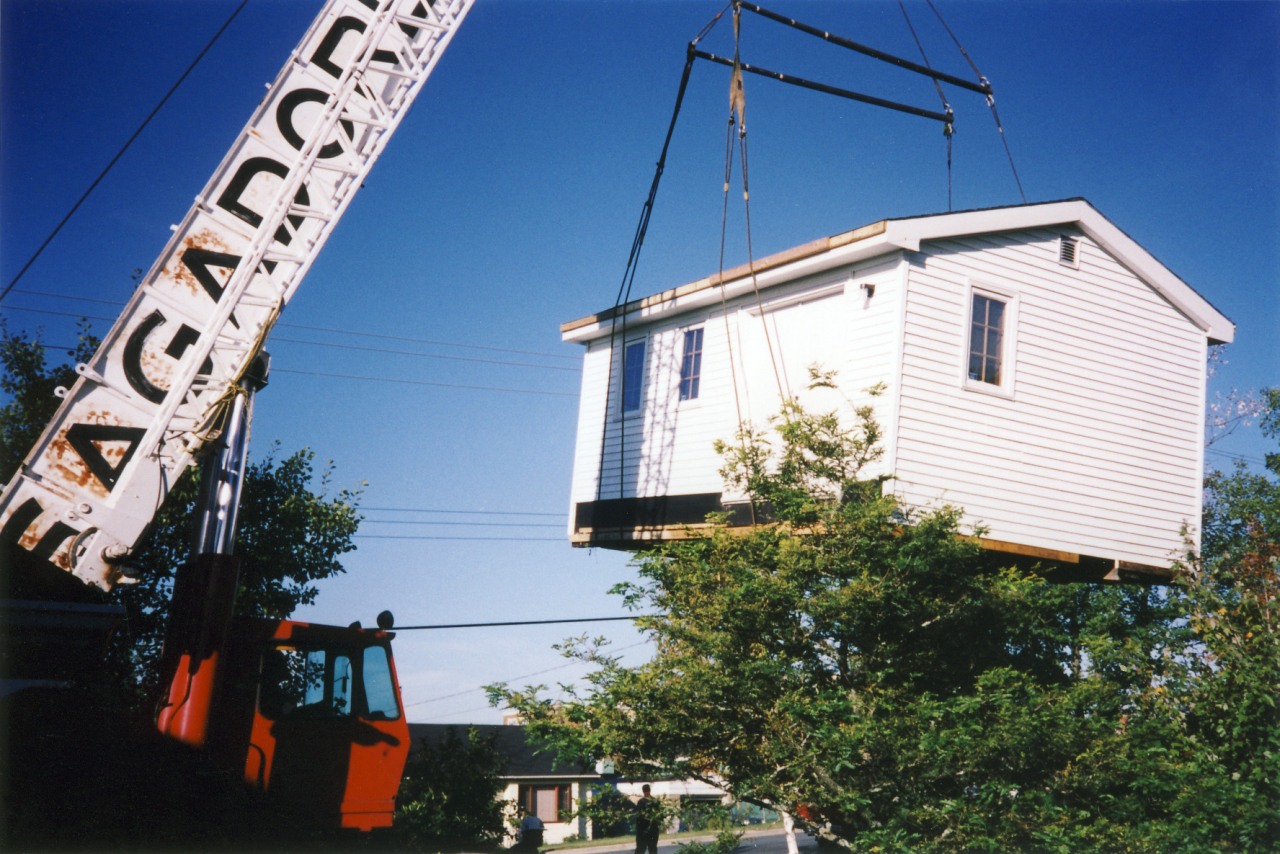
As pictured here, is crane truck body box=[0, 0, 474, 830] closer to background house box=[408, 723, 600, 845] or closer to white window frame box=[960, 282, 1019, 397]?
white window frame box=[960, 282, 1019, 397]

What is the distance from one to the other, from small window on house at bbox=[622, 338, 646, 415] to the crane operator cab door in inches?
307

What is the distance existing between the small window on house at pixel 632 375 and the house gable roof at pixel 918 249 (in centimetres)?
53

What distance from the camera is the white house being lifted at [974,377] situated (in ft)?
42.1

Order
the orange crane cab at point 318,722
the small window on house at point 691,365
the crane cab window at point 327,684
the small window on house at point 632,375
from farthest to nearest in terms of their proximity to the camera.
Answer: the small window on house at point 632,375, the small window on house at point 691,365, the crane cab window at point 327,684, the orange crane cab at point 318,722

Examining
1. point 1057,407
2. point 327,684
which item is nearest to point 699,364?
point 1057,407

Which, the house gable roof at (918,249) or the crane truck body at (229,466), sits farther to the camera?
the house gable roof at (918,249)

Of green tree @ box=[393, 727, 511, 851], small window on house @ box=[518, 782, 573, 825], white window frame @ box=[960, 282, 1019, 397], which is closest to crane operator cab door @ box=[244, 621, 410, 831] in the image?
green tree @ box=[393, 727, 511, 851]

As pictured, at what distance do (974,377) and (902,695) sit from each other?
174 inches

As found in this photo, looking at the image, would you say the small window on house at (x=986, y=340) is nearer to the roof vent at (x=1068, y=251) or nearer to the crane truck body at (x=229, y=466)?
the roof vent at (x=1068, y=251)

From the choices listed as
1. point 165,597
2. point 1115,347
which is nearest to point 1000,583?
point 1115,347

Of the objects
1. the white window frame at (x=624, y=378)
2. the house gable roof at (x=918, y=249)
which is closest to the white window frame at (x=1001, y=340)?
the house gable roof at (x=918, y=249)

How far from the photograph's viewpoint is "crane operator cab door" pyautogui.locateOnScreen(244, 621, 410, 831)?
853 centimetres

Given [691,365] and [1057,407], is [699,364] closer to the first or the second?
[691,365]

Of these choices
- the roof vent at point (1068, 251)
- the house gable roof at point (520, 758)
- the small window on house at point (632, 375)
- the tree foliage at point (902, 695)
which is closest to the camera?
the tree foliage at point (902, 695)
